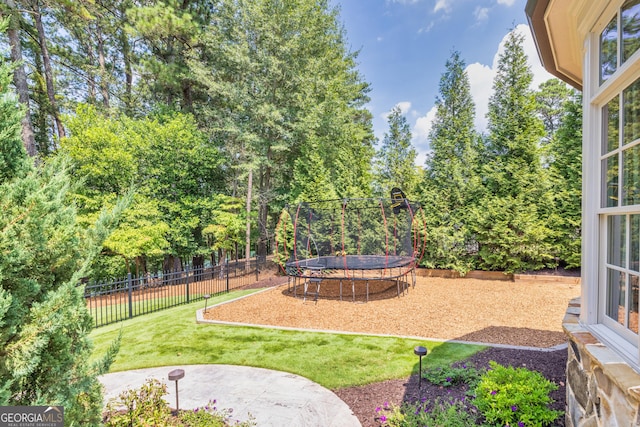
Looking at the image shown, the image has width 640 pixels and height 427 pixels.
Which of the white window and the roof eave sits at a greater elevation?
the roof eave

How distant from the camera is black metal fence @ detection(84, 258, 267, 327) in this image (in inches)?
282

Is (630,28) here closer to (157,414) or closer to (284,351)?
(157,414)

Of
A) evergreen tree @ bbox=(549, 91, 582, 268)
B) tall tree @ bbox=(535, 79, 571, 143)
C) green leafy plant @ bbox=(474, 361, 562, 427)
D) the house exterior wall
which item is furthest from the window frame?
tall tree @ bbox=(535, 79, 571, 143)

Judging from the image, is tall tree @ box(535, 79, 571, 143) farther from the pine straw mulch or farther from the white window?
the white window

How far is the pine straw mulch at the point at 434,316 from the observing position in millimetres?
3459

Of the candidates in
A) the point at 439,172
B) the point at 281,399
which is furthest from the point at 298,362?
the point at 439,172

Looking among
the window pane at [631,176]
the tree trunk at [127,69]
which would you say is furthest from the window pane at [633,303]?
the tree trunk at [127,69]

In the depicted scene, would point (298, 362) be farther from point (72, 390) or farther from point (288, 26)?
point (288, 26)

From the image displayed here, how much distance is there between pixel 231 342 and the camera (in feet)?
17.3

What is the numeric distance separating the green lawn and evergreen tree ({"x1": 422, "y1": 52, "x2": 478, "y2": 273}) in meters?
6.56

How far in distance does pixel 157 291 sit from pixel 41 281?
34.3 feet

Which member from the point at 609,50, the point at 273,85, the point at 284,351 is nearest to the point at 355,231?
the point at 284,351

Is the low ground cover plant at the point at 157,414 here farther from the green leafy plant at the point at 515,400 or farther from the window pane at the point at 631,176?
the window pane at the point at 631,176

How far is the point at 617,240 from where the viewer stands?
6.23ft
